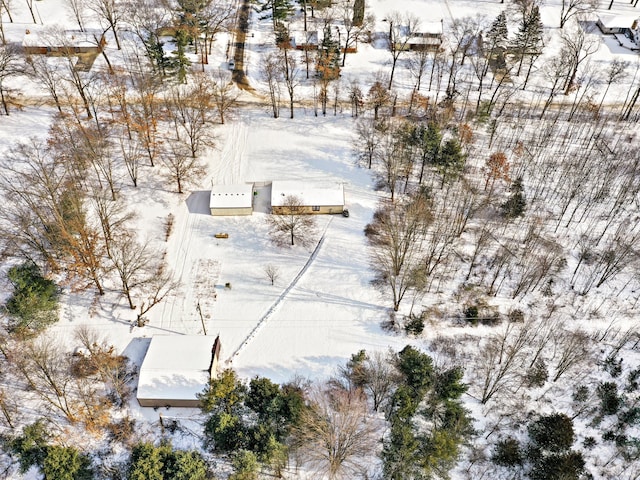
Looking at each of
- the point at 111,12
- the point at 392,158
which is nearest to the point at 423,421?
the point at 392,158

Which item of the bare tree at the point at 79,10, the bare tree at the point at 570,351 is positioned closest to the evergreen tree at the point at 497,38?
the bare tree at the point at 570,351

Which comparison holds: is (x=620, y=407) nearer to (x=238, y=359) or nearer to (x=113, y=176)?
(x=238, y=359)

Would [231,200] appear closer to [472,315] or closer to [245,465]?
[472,315]

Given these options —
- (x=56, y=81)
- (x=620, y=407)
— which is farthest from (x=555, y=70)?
(x=56, y=81)

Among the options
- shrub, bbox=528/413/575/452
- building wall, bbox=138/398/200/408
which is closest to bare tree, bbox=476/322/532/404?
shrub, bbox=528/413/575/452

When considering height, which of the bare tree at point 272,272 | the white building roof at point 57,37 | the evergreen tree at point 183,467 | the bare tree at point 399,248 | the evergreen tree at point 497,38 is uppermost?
the evergreen tree at point 497,38

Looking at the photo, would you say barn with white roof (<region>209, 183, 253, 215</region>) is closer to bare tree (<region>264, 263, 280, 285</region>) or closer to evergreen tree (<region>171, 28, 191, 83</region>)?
bare tree (<region>264, 263, 280, 285</region>)

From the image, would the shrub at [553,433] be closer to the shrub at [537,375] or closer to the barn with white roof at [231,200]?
the shrub at [537,375]
